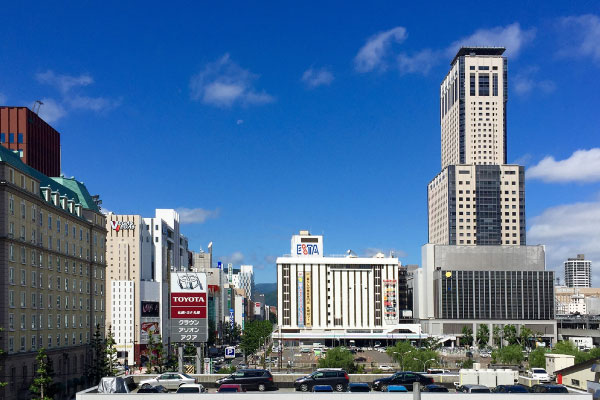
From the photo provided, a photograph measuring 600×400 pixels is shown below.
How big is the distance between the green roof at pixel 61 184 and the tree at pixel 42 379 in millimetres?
26154

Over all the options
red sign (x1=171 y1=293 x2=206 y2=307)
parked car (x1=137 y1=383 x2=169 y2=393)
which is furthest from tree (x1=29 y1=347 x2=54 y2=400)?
parked car (x1=137 y1=383 x2=169 y2=393)

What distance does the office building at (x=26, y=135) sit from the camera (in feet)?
479

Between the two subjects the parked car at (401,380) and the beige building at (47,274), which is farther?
the beige building at (47,274)

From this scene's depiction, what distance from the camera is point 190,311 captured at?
3583 inches

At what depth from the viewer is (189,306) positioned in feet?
299

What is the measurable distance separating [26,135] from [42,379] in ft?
228

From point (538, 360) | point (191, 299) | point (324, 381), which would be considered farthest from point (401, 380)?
point (538, 360)

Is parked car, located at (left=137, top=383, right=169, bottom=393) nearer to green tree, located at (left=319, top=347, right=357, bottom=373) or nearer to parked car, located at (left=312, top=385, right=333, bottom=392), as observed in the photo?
parked car, located at (left=312, top=385, right=333, bottom=392)

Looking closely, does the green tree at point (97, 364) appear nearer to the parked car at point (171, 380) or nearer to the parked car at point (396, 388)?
the parked car at point (171, 380)

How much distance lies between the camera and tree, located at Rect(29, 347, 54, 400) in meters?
91.9

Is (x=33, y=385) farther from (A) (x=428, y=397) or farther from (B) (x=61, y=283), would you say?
(A) (x=428, y=397)

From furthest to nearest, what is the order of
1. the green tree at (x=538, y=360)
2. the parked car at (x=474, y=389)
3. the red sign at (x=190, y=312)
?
the green tree at (x=538, y=360)
the red sign at (x=190, y=312)
the parked car at (x=474, y=389)

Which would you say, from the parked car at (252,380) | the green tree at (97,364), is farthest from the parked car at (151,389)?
the green tree at (97,364)

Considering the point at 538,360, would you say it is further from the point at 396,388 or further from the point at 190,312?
the point at 396,388
